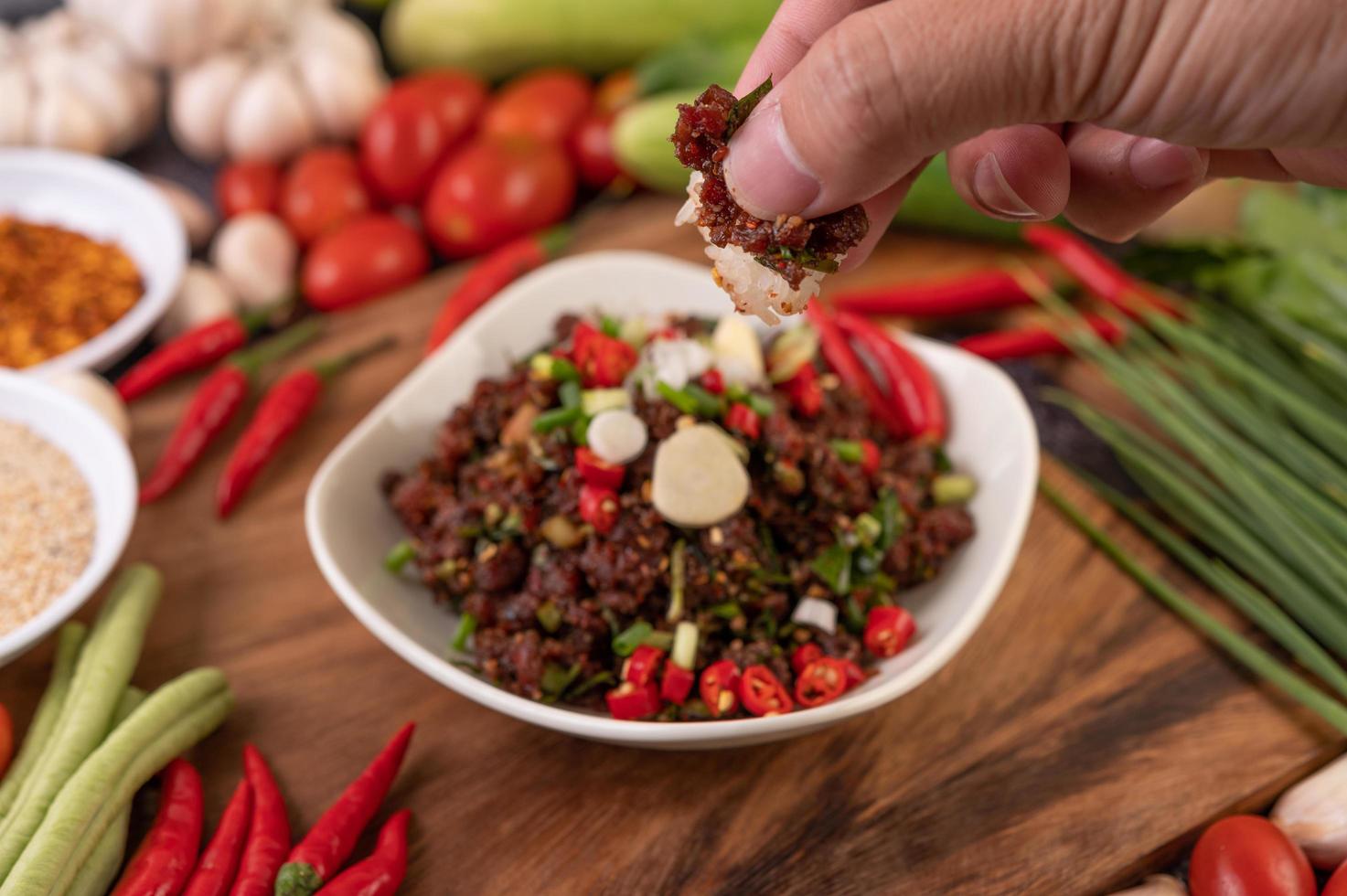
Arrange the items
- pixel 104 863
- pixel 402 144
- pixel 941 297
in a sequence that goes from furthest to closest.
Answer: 1. pixel 402 144
2. pixel 941 297
3. pixel 104 863

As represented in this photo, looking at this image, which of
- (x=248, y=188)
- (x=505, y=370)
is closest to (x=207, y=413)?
(x=505, y=370)

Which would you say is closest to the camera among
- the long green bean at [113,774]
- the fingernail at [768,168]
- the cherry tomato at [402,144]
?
the fingernail at [768,168]

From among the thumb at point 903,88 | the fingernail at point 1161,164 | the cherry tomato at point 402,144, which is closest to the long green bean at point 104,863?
the thumb at point 903,88

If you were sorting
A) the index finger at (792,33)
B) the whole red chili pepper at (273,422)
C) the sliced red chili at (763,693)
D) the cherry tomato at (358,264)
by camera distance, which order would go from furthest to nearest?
the cherry tomato at (358,264) < the whole red chili pepper at (273,422) < the sliced red chili at (763,693) < the index finger at (792,33)

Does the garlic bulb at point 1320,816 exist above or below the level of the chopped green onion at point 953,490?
below

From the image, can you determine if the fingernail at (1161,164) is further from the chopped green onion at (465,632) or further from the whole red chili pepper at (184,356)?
the whole red chili pepper at (184,356)

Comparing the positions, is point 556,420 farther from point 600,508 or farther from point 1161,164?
point 1161,164
